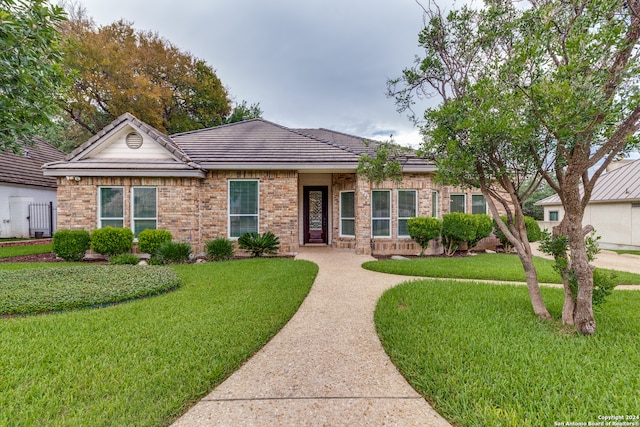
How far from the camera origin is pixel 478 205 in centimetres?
1267

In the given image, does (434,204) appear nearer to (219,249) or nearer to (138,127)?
(219,249)

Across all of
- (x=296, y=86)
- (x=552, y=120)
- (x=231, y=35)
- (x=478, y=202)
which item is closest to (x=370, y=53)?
(x=296, y=86)

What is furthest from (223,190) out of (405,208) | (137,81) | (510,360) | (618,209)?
(618,209)

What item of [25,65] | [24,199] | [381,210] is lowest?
[381,210]

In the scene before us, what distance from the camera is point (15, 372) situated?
9.24 ft

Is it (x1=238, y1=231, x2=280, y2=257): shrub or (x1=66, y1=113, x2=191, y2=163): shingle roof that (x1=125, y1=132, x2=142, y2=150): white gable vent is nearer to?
(x1=66, y1=113, x2=191, y2=163): shingle roof

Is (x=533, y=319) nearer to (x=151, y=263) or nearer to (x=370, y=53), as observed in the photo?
(x=151, y=263)

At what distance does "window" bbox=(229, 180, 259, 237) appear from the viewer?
10.2 m

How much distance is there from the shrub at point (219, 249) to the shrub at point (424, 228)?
645 cm

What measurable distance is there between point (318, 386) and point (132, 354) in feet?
7.22

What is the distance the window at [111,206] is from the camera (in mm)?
9508

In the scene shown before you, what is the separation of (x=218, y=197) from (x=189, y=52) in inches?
798

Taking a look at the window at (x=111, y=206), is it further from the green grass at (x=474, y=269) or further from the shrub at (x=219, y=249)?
the green grass at (x=474, y=269)

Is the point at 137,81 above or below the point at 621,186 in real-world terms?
above
